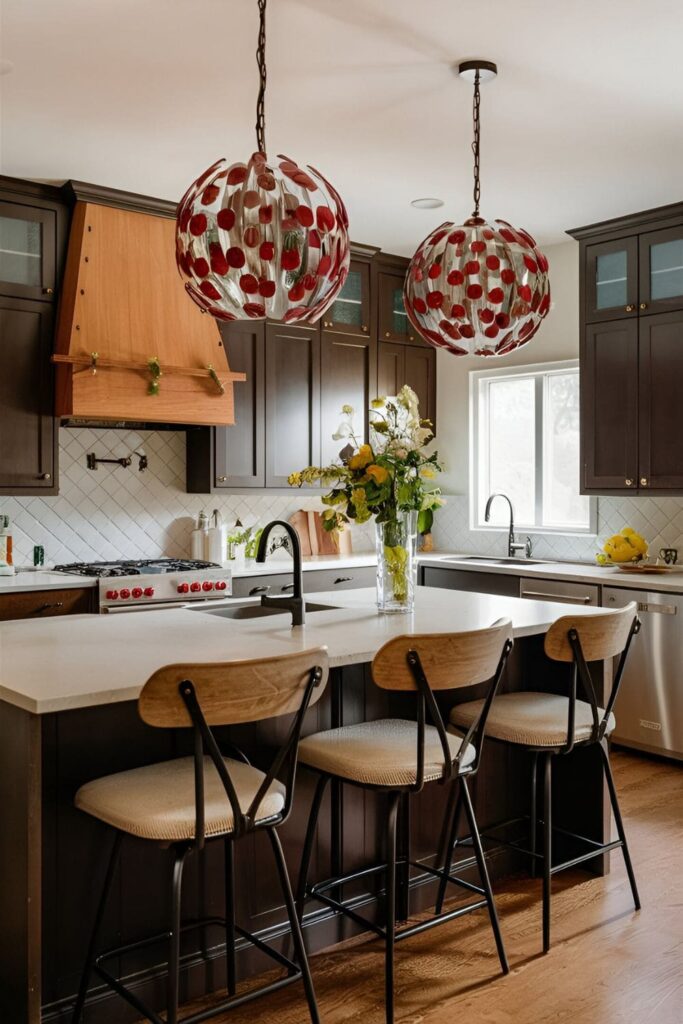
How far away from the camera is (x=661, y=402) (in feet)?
15.9

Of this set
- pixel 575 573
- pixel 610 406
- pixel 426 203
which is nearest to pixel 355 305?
pixel 426 203

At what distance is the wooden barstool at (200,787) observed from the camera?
6.40 feet

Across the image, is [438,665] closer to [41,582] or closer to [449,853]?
[449,853]

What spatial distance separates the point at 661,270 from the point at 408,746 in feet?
11.0

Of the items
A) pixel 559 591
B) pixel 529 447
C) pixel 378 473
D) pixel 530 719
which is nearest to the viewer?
pixel 530 719

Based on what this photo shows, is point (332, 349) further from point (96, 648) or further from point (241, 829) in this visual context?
point (241, 829)

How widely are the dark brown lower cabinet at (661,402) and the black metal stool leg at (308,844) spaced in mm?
2923

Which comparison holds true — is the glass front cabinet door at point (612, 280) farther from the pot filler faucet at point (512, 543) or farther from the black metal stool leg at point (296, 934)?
the black metal stool leg at point (296, 934)

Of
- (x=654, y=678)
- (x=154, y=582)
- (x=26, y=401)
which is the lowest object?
(x=654, y=678)

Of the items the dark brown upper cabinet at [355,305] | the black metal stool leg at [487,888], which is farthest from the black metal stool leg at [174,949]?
the dark brown upper cabinet at [355,305]

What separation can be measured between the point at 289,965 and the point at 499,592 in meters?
3.20

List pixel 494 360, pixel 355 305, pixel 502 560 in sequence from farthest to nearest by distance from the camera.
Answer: pixel 494 360
pixel 355 305
pixel 502 560

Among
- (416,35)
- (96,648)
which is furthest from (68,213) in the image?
(96,648)

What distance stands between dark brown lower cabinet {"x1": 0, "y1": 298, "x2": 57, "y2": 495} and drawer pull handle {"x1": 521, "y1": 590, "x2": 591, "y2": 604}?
2.52 m
